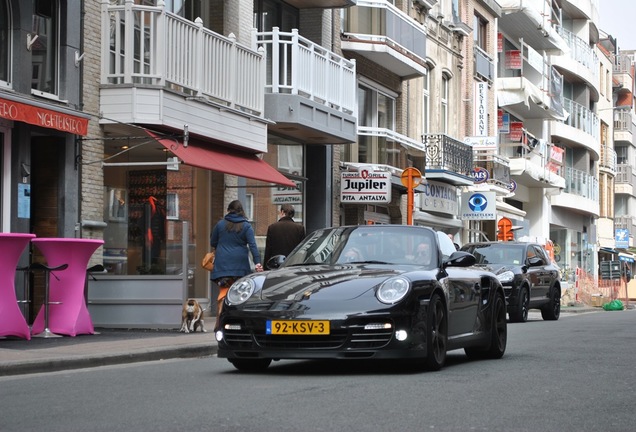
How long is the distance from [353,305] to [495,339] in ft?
9.72

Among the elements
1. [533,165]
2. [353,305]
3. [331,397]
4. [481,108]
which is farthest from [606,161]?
[331,397]

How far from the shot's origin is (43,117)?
1642 centimetres

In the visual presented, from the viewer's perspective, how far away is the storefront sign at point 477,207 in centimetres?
4006

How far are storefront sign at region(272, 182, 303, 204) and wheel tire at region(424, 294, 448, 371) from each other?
15.6 m

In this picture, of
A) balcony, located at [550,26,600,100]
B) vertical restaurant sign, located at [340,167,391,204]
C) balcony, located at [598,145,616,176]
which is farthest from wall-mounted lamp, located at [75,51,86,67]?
balcony, located at [598,145,616,176]

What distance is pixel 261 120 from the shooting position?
23766 mm

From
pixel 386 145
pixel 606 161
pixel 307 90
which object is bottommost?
pixel 386 145

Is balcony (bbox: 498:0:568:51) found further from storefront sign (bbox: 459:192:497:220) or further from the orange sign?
the orange sign

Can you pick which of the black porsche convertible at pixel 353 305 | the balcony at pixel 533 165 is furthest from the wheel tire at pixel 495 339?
the balcony at pixel 533 165

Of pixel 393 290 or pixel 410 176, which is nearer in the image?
pixel 393 290

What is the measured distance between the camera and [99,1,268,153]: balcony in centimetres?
1942

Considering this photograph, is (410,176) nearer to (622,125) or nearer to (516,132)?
(516,132)

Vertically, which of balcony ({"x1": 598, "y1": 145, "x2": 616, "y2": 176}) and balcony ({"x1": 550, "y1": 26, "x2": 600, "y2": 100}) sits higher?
balcony ({"x1": 550, "y1": 26, "x2": 600, "y2": 100})

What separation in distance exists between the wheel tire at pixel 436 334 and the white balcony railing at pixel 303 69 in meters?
13.7
